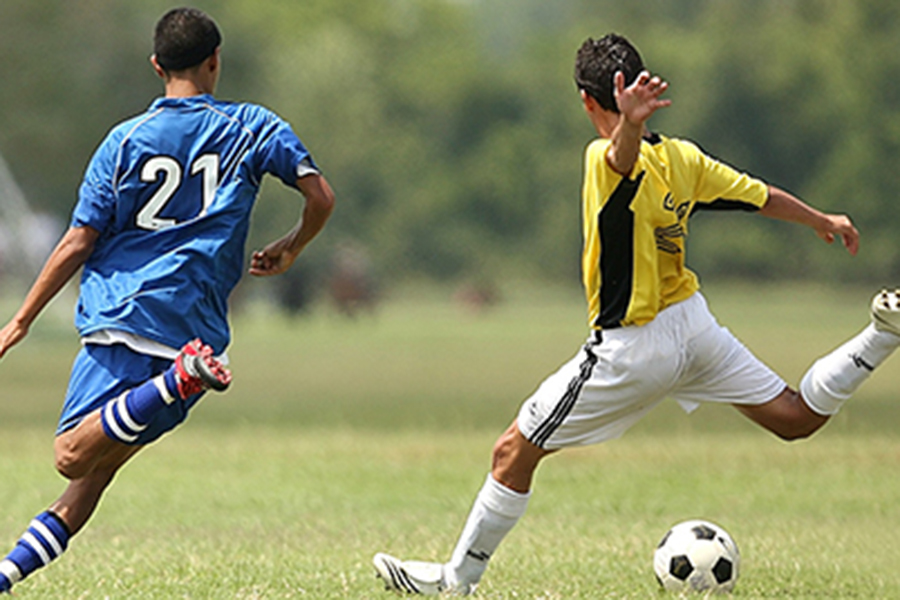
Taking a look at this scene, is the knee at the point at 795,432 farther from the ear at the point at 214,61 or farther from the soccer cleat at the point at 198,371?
the ear at the point at 214,61

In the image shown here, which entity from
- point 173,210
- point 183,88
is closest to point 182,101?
point 183,88

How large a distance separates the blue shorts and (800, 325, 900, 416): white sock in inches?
91.4

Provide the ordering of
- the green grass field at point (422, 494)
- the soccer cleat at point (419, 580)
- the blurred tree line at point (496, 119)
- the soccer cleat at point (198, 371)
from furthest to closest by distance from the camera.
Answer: the blurred tree line at point (496, 119) → the green grass field at point (422, 494) → the soccer cleat at point (419, 580) → the soccer cleat at point (198, 371)

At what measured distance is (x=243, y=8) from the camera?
92.1 m

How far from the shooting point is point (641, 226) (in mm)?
5883

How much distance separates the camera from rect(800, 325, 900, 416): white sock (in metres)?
6.22

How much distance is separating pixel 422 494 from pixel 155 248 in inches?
183

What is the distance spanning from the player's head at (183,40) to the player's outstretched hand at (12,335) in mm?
1060

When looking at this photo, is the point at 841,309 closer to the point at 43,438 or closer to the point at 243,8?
the point at 43,438

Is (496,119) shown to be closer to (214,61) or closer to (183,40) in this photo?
(214,61)

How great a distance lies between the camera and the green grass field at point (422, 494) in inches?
265

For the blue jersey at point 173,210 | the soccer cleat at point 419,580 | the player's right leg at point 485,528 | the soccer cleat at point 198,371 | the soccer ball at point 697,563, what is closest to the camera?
the soccer cleat at point 198,371

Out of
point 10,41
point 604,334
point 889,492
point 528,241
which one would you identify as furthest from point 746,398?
point 528,241

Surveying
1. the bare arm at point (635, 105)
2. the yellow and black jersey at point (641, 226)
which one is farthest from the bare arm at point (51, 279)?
the bare arm at point (635, 105)
